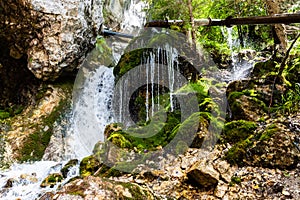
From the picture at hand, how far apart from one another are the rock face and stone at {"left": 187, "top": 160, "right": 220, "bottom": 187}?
7.28m

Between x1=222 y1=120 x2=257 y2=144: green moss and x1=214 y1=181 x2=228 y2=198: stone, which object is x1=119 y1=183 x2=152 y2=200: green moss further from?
x1=222 y1=120 x2=257 y2=144: green moss

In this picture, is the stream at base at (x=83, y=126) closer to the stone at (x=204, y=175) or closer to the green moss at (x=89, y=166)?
the green moss at (x=89, y=166)

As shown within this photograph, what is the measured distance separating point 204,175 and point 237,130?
5.25ft

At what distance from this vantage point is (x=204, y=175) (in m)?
3.39

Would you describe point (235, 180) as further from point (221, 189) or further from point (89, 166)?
point (89, 166)

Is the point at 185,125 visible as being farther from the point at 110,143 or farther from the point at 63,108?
the point at 63,108

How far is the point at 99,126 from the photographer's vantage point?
370 inches

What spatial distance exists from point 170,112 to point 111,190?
390cm

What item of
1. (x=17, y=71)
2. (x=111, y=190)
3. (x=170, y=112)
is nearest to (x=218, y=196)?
(x=111, y=190)

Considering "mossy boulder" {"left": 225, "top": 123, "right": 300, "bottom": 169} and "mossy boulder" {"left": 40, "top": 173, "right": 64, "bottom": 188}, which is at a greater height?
"mossy boulder" {"left": 225, "top": 123, "right": 300, "bottom": 169}

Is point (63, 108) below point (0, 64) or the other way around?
below

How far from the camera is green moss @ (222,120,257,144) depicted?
4.43 metres

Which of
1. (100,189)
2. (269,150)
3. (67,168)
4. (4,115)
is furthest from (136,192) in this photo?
(4,115)

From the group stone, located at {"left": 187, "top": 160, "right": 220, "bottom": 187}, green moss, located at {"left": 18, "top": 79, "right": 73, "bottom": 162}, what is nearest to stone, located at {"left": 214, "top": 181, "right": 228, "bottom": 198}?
stone, located at {"left": 187, "top": 160, "right": 220, "bottom": 187}
